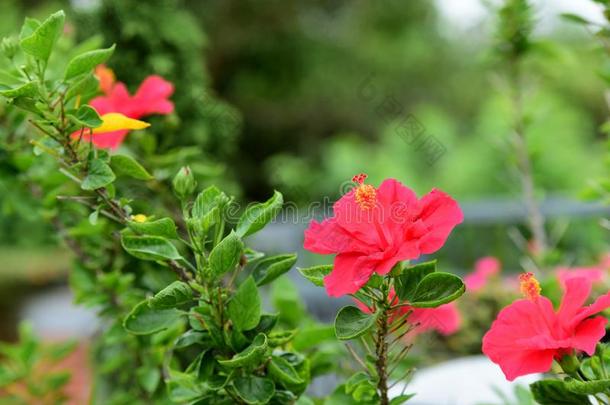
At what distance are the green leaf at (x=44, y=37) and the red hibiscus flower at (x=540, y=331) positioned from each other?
608mm

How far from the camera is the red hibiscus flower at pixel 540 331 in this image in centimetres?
75

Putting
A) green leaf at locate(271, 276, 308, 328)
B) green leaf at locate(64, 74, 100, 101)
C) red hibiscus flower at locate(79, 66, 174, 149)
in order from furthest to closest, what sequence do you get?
green leaf at locate(271, 276, 308, 328) < red hibiscus flower at locate(79, 66, 174, 149) < green leaf at locate(64, 74, 100, 101)

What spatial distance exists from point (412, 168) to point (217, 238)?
6.80 m

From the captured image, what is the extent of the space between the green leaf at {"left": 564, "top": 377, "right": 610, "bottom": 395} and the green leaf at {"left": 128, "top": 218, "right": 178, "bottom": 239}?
0.47m

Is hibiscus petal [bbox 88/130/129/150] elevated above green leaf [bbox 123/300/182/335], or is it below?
above

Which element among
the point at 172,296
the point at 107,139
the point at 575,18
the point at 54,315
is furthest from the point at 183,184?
the point at 54,315

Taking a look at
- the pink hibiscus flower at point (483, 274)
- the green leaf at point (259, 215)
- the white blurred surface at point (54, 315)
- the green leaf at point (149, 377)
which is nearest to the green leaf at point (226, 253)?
the green leaf at point (259, 215)

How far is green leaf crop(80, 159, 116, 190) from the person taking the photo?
87cm

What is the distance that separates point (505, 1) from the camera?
5.48 ft

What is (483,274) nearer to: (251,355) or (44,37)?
(251,355)

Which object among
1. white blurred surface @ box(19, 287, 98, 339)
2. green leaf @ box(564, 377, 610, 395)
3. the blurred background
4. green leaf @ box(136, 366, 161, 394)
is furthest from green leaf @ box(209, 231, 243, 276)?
white blurred surface @ box(19, 287, 98, 339)

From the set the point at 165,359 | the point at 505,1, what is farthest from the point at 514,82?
the point at 165,359

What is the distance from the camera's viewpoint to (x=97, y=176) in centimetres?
89

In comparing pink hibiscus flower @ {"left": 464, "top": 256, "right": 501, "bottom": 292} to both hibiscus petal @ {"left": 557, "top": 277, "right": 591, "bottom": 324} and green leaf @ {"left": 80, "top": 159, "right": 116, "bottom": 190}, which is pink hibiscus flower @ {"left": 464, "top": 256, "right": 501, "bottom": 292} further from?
green leaf @ {"left": 80, "top": 159, "right": 116, "bottom": 190}
